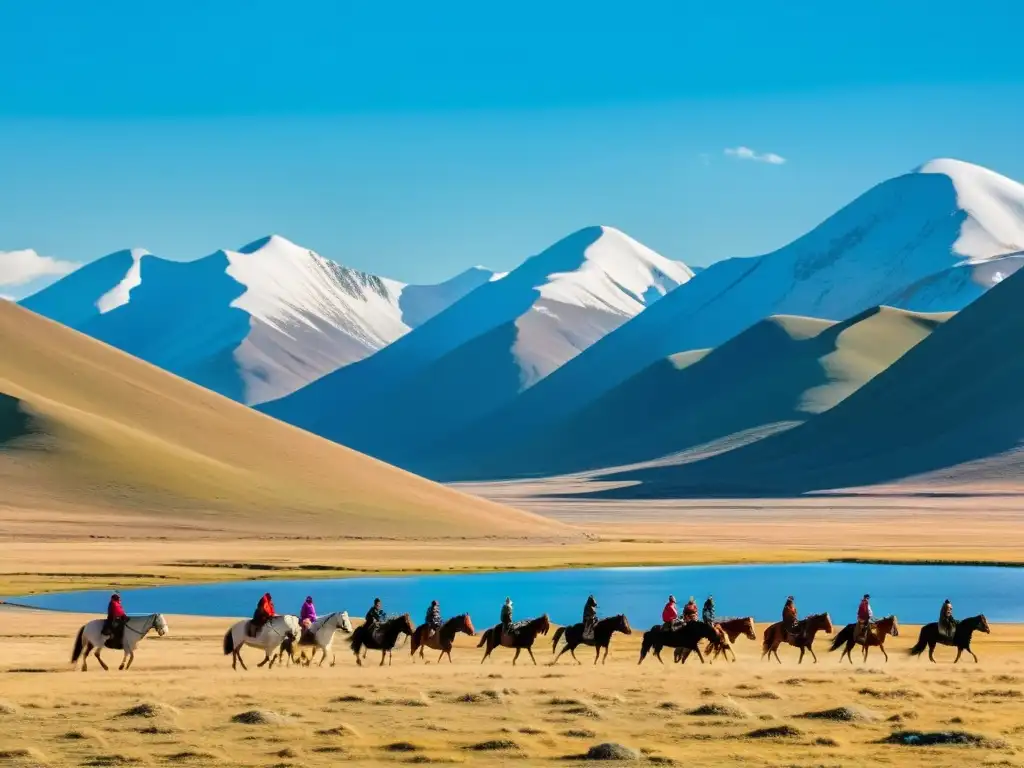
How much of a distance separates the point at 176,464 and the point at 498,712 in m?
110

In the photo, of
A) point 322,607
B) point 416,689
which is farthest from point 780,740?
point 322,607

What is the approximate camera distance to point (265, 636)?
40.0 m

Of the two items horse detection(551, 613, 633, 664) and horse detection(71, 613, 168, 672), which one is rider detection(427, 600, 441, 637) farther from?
horse detection(71, 613, 168, 672)

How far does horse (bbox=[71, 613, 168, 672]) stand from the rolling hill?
83172 mm

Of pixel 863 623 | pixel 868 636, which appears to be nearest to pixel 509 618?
pixel 863 623

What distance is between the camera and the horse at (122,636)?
39281 mm

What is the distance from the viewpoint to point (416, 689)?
35.2 metres

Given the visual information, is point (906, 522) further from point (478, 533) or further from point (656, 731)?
point (656, 731)

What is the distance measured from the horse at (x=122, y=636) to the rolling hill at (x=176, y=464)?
83.2 m

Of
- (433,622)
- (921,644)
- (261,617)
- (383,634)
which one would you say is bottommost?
(383,634)

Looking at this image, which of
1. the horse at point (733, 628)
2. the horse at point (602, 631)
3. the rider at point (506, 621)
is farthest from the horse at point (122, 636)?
the horse at point (733, 628)

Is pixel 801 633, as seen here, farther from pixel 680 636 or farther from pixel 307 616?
pixel 307 616

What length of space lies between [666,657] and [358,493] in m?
97.0

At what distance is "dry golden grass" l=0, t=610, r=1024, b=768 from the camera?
2686cm
